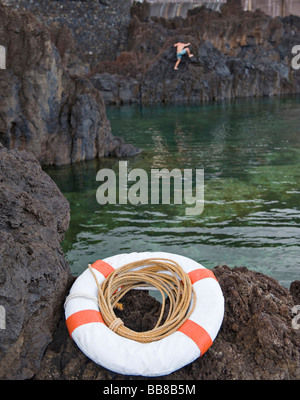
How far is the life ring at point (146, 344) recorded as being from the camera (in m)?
2.28

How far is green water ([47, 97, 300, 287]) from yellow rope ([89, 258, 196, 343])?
2.19 m

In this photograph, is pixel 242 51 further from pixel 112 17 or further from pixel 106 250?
pixel 106 250

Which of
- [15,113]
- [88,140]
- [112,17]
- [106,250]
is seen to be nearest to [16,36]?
[15,113]

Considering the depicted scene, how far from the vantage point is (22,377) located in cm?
238

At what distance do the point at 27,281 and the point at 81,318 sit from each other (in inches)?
16.5

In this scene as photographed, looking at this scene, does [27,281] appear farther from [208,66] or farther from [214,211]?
[208,66]

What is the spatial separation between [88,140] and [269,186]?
202 inches

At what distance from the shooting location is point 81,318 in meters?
2.56

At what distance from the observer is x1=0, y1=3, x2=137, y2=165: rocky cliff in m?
9.52

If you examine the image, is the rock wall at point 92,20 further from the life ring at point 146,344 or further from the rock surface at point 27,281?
the life ring at point 146,344

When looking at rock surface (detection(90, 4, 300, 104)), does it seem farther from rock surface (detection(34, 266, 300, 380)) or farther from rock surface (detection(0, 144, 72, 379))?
rock surface (detection(34, 266, 300, 380))

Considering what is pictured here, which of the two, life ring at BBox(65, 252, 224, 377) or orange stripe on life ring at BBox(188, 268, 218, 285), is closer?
life ring at BBox(65, 252, 224, 377)

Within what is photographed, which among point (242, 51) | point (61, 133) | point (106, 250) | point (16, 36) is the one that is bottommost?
point (106, 250)

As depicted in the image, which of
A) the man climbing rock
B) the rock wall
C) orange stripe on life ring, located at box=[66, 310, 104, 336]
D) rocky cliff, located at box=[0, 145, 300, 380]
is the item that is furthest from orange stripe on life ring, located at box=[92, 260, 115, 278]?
the rock wall
